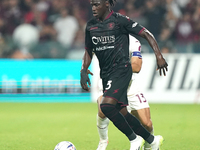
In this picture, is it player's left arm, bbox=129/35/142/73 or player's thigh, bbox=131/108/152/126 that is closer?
player's thigh, bbox=131/108/152/126

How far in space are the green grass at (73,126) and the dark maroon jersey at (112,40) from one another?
158cm

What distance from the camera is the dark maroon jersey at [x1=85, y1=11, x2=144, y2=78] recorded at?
16.4 feet

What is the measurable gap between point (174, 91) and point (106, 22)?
7.39 meters

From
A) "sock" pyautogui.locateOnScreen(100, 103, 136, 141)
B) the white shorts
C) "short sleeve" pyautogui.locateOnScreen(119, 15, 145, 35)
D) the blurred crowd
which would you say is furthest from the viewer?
the blurred crowd

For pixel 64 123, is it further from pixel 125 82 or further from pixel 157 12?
pixel 157 12

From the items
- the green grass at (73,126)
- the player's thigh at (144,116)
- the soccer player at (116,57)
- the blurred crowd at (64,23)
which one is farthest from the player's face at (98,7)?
the blurred crowd at (64,23)

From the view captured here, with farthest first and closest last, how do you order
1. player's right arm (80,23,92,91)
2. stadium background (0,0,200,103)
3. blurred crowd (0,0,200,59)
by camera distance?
blurred crowd (0,0,200,59) < stadium background (0,0,200,103) < player's right arm (80,23,92,91)

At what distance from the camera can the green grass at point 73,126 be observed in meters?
6.39

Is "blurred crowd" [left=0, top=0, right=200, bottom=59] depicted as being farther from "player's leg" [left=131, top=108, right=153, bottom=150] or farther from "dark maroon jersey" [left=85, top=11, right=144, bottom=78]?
"dark maroon jersey" [left=85, top=11, right=144, bottom=78]

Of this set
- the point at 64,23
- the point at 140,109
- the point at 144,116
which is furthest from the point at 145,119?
the point at 64,23

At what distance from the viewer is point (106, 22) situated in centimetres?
504

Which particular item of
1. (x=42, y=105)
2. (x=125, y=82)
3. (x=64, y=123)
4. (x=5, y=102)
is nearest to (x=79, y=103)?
(x=42, y=105)

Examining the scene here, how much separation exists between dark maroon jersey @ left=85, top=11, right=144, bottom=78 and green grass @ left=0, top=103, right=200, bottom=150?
1583mm

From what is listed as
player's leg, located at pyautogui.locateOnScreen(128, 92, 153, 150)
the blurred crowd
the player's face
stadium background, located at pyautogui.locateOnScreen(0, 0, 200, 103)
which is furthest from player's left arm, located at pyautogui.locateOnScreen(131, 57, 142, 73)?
the blurred crowd
